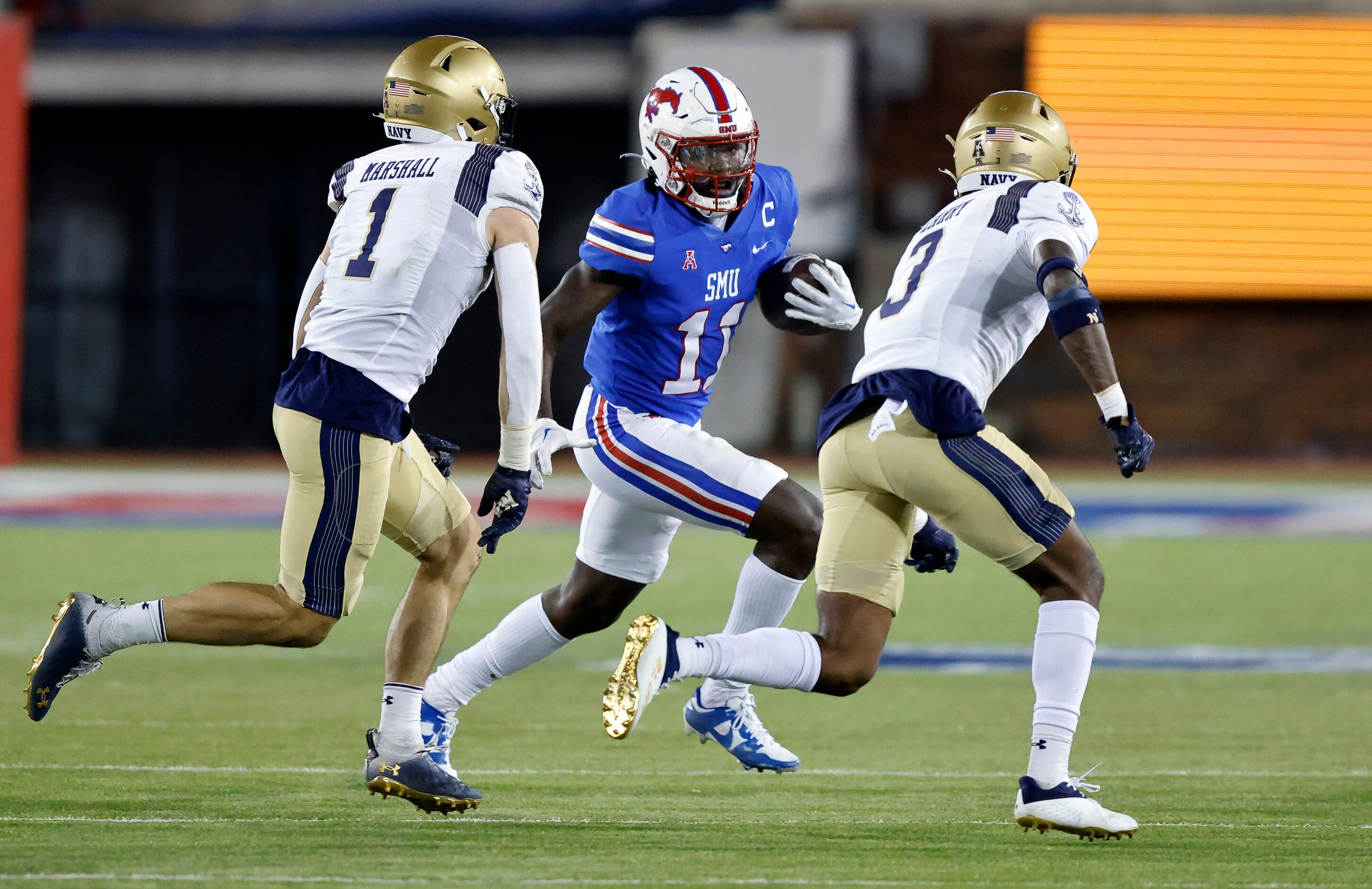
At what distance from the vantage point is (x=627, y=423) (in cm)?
464

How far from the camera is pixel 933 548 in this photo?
14.9 ft

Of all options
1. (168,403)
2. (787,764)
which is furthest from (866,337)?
(168,403)

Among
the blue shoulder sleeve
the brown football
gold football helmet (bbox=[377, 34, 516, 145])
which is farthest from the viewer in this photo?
the blue shoulder sleeve

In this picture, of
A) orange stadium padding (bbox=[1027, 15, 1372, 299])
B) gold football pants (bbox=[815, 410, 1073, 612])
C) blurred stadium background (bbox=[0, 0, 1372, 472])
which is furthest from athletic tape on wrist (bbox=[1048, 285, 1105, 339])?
blurred stadium background (bbox=[0, 0, 1372, 472])

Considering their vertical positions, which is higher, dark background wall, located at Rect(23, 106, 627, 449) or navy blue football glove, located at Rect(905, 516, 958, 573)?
dark background wall, located at Rect(23, 106, 627, 449)

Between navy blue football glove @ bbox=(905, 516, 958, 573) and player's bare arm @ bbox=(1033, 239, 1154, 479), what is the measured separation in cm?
65

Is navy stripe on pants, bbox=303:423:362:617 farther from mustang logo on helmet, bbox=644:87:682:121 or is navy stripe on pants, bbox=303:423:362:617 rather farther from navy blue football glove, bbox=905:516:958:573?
navy blue football glove, bbox=905:516:958:573

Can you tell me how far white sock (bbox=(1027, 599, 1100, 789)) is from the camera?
3.98 meters

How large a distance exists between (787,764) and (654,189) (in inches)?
60.3

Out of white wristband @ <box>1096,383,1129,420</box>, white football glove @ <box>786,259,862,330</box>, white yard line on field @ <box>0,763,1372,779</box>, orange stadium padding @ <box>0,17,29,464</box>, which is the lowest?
white yard line on field @ <box>0,763,1372,779</box>

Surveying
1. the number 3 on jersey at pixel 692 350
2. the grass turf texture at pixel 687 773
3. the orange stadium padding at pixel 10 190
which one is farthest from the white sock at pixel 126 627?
the orange stadium padding at pixel 10 190

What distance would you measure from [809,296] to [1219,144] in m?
12.3

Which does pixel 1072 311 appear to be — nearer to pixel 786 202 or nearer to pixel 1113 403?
pixel 1113 403

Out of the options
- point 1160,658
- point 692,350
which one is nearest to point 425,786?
point 692,350
